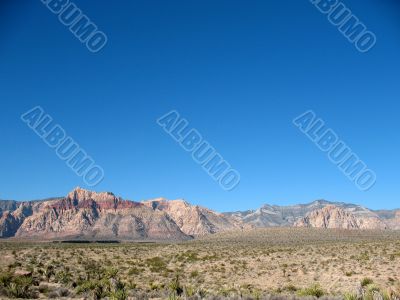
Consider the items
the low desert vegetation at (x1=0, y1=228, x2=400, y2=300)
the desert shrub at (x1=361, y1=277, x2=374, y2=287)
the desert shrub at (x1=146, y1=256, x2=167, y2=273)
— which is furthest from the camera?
the desert shrub at (x1=146, y1=256, x2=167, y2=273)

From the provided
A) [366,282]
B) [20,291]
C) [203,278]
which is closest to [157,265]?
[203,278]

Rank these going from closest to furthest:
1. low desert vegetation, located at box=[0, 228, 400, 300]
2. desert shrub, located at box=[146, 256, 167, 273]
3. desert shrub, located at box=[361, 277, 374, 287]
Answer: low desert vegetation, located at box=[0, 228, 400, 300] < desert shrub, located at box=[361, 277, 374, 287] < desert shrub, located at box=[146, 256, 167, 273]

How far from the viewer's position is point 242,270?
1351 inches

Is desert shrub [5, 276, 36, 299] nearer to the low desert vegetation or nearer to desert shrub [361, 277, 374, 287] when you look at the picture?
the low desert vegetation

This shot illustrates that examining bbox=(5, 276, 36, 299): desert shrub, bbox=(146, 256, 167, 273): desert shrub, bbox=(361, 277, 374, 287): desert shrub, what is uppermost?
bbox=(361, 277, 374, 287): desert shrub

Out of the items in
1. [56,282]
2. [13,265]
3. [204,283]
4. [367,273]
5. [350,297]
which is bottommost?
[13,265]

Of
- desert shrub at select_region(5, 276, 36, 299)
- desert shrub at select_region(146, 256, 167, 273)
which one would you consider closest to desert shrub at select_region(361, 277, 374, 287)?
desert shrub at select_region(146, 256, 167, 273)

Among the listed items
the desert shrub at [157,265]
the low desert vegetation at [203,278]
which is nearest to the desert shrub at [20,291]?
the low desert vegetation at [203,278]

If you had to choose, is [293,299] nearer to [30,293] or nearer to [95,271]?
[30,293]

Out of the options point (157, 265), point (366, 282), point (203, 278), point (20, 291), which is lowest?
point (20, 291)

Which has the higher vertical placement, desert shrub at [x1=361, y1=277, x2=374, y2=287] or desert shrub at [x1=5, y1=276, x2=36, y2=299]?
desert shrub at [x1=361, y1=277, x2=374, y2=287]

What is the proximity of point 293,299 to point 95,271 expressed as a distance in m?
19.9

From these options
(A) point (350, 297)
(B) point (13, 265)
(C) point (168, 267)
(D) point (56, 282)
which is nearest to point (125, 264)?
(C) point (168, 267)

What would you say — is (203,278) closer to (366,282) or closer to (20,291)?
(366,282)
